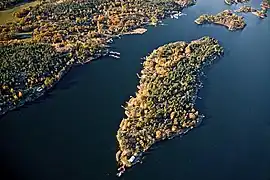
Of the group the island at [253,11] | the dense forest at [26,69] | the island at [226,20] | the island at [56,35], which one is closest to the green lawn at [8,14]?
the island at [56,35]

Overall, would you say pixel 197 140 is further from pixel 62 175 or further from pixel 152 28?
pixel 152 28

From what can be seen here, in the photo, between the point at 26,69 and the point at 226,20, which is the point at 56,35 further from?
the point at 226,20

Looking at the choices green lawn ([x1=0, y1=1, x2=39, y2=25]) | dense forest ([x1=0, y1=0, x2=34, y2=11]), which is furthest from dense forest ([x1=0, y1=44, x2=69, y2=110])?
dense forest ([x1=0, y1=0, x2=34, y2=11])

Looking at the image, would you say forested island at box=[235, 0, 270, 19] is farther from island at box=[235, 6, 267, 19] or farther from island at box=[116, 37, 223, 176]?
island at box=[116, 37, 223, 176]

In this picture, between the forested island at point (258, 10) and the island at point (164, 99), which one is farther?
the forested island at point (258, 10)

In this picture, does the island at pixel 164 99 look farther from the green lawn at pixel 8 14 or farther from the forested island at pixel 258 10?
the green lawn at pixel 8 14

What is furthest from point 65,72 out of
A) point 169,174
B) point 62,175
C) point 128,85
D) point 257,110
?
point 257,110
